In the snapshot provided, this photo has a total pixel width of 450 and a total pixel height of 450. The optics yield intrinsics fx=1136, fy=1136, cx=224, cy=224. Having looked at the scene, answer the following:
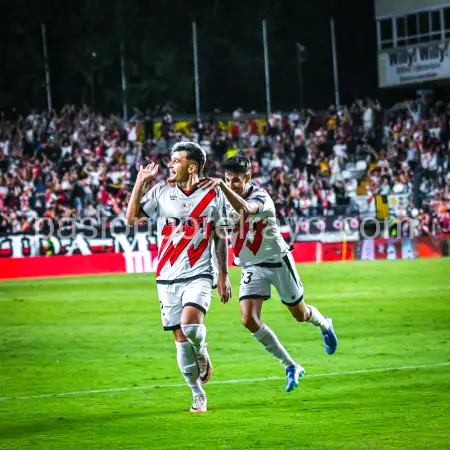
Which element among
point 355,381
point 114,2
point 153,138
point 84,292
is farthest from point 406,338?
point 114,2

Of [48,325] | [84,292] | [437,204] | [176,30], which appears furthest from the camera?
[176,30]

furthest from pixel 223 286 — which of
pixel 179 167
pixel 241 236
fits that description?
pixel 179 167

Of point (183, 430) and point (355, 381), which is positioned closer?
point (183, 430)

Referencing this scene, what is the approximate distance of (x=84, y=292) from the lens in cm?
2575

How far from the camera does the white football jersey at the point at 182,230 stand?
9977 millimetres

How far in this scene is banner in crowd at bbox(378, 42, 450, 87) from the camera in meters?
49.8

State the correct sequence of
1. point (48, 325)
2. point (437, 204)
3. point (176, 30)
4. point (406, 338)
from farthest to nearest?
point (176, 30), point (437, 204), point (48, 325), point (406, 338)

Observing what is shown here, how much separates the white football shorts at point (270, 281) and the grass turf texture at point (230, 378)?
946 mm

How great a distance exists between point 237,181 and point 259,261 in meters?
0.97

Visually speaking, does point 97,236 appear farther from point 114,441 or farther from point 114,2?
point 114,2

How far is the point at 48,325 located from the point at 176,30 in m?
49.8

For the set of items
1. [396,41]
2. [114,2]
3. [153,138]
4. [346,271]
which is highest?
[114,2]

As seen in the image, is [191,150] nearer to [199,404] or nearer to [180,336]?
[180,336]

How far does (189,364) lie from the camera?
10039mm
